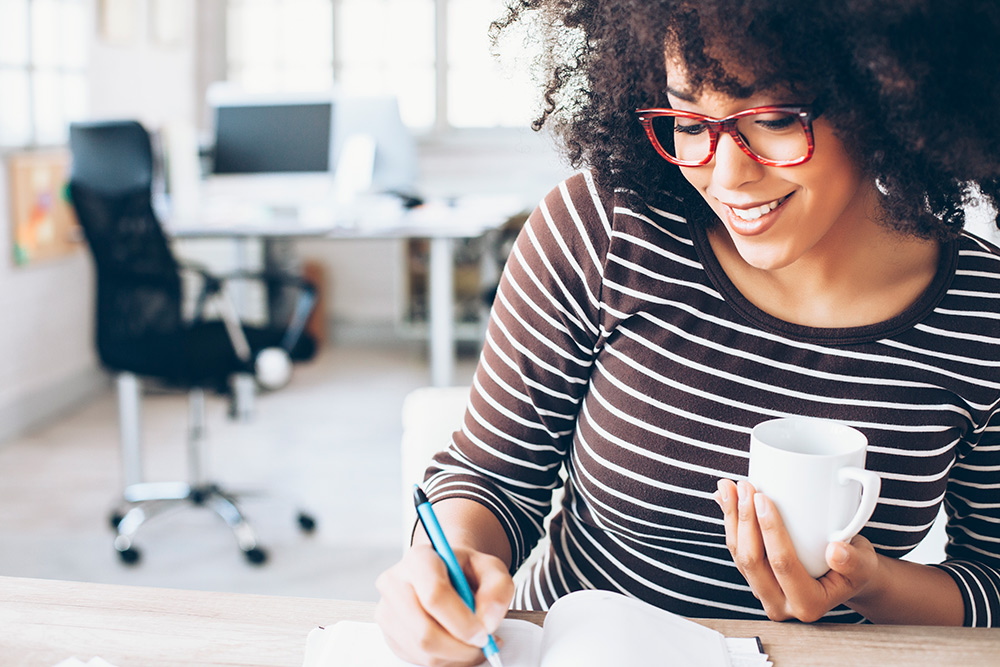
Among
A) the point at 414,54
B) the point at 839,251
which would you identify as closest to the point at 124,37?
the point at 414,54

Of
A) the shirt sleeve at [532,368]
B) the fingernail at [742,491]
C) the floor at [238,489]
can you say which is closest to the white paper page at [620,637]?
the fingernail at [742,491]

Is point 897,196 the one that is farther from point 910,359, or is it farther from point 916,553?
point 916,553

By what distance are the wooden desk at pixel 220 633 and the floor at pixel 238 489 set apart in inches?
56.4

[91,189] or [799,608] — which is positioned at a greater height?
[91,189]

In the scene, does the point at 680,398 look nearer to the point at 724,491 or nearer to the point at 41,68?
the point at 724,491

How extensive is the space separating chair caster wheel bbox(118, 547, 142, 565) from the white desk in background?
1.06 meters

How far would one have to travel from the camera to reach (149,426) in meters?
3.41

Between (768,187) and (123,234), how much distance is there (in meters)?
1.93

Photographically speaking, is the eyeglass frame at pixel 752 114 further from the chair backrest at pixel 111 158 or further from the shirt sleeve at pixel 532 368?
the chair backrest at pixel 111 158

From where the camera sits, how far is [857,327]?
32.3 inches

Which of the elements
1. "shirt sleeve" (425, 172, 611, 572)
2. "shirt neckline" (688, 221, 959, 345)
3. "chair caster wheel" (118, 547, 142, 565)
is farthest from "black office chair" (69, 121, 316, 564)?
"shirt neckline" (688, 221, 959, 345)

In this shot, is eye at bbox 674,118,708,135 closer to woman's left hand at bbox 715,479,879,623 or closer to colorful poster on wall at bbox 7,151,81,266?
woman's left hand at bbox 715,479,879,623

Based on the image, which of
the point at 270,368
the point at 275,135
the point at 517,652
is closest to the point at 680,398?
the point at 517,652

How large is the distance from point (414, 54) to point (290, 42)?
2.16 feet
